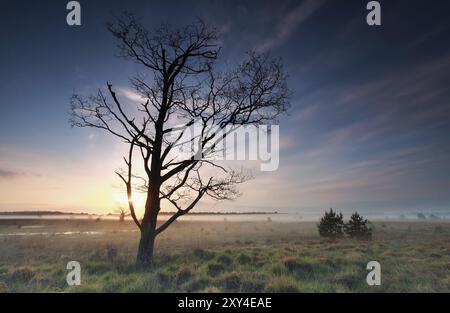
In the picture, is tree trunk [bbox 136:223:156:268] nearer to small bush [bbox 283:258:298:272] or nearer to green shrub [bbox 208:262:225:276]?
green shrub [bbox 208:262:225:276]

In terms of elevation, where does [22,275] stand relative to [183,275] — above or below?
below

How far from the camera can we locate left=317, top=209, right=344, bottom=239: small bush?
2691cm

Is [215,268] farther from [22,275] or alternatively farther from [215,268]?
[22,275]

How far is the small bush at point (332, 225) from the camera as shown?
2691 centimetres

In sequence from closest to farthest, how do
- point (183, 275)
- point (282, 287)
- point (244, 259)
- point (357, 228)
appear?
point (282, 287), point (183, 275), point (244, 259), point (357, 228)

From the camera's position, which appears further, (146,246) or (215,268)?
(146,246)

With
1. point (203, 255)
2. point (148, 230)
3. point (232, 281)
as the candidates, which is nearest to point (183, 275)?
point (232, 281)

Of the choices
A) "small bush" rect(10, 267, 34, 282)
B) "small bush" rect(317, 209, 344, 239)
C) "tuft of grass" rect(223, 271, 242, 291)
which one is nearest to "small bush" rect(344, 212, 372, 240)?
"small bush" rect(317, 209, 344, 239)

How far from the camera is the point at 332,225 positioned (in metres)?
27.3

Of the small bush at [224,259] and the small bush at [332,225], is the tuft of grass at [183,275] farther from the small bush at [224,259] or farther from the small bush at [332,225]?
the small bush at [332,225]
